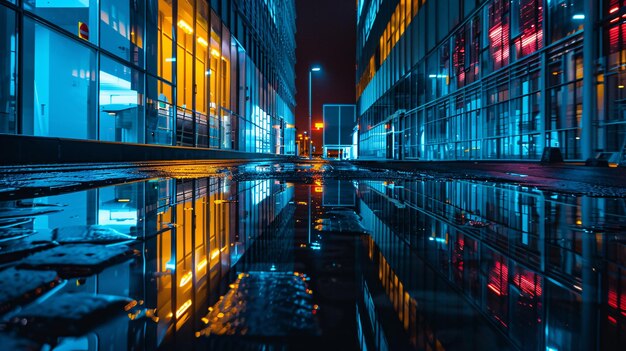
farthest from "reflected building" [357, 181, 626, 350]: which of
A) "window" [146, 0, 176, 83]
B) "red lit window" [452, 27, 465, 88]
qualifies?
"red lit window" [452, 27, 465, 88]

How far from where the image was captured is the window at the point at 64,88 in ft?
34.1

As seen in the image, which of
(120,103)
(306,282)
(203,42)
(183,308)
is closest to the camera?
(183,308)

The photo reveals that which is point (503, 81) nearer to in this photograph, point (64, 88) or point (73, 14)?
point (73, 14)

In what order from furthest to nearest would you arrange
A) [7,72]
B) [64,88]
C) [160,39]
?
1. [160,39]
2. [64,88]
3. [7,72]

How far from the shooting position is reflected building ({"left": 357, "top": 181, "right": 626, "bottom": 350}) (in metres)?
1.06

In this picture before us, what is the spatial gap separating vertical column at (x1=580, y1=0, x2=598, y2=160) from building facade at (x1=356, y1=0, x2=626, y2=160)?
23 millimetres

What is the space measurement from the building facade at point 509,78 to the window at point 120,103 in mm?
11967

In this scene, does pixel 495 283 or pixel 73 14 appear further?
pixel 73 14

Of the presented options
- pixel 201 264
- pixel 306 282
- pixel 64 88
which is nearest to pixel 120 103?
pixel 64 88

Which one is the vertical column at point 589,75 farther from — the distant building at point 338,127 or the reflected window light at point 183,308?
the distant building at point 338,127

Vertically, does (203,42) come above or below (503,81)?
above

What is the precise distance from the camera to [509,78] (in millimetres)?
13773

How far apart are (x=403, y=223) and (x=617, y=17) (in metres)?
9.27

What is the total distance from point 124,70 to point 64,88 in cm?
176
